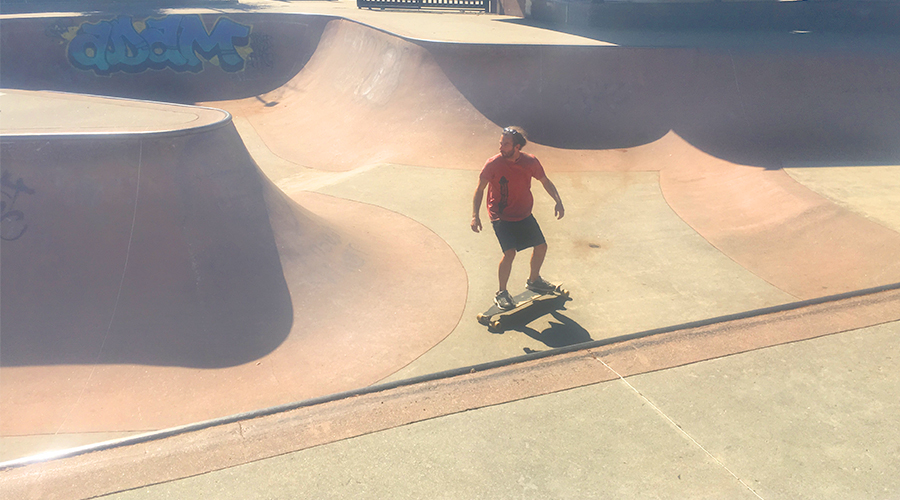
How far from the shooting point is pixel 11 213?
216 inches

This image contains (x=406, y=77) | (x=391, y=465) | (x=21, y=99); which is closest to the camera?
(x=391, y=465)

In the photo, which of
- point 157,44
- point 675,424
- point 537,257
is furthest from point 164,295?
point 157,44

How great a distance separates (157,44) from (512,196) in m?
16.9

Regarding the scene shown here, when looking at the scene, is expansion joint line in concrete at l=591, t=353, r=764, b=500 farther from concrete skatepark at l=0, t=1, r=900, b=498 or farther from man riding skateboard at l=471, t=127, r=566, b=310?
man riding skateboard at l=471, t=127, r=566, b=310

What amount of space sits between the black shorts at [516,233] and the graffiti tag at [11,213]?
467 centimetres

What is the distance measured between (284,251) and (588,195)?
527 centimetres

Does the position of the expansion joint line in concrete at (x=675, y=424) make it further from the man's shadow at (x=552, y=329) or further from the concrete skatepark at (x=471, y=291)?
the man's shadow at (x=552, y=329)

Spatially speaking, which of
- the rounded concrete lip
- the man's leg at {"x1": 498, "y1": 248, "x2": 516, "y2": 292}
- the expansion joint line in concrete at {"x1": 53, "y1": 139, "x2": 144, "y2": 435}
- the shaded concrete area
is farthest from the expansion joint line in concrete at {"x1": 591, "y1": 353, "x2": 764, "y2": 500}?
the rounded concrete lip

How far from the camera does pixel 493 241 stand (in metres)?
7.79

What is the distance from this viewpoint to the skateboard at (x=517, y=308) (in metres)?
5.50

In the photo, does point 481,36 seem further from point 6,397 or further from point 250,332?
point 6,397

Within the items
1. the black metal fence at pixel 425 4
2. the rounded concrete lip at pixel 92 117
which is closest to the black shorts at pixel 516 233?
the rounded concrete lip at pixel 92 117

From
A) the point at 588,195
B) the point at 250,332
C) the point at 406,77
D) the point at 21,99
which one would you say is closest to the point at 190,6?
the point at 406,77

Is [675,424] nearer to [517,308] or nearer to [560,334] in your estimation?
[560,334]
